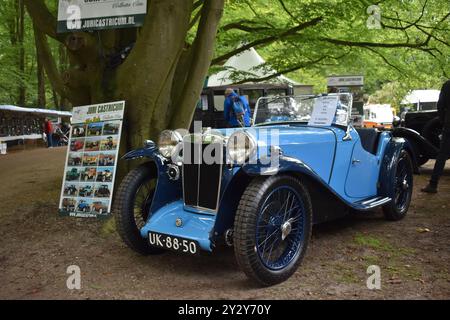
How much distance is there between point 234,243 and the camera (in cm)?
355

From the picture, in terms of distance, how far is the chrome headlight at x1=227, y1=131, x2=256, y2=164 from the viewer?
375cm

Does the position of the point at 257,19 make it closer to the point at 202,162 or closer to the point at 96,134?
the point at 96,134

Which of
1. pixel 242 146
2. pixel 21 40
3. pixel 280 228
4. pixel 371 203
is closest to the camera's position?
pixel 242 146

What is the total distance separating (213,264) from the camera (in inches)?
169

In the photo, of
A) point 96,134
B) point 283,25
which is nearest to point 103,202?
point 96,134

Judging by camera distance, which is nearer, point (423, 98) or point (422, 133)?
point (422, 133)

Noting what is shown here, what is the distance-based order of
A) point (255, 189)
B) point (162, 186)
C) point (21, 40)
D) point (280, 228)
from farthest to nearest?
point (21, 40) → point (162, 186) → point (280, 228) → point (255, 189)

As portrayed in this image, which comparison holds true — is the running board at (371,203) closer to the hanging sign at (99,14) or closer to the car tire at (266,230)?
the car tire at (266,230)

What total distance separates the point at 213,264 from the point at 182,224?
1.88 ft

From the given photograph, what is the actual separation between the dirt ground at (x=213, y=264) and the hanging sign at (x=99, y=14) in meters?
2.48

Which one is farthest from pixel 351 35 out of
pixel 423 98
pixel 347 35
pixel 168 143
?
pixel 423 98

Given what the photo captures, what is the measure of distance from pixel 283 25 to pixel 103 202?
5.93 metres

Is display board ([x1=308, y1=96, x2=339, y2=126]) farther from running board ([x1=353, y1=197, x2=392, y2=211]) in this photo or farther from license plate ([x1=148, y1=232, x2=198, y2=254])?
license plate ([x1=148, y1=232, x2=198, y2=254])

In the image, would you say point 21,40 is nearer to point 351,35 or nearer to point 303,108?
point 351,35
